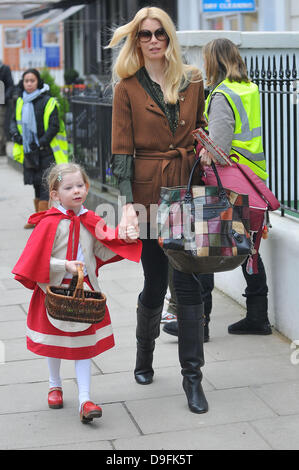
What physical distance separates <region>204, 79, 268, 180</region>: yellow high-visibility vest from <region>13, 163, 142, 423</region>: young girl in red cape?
1.36 meters

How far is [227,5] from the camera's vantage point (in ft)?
35.7

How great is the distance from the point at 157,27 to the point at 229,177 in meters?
0.95

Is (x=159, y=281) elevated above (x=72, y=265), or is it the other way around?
(x=72, y=265)

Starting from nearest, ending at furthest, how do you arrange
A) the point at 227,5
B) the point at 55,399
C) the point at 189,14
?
the point at 55,399 < the point at 227,5 < the point at 189,14

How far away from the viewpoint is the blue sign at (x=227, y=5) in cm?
1070

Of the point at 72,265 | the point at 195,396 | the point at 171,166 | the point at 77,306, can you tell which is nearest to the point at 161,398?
the point at 195,396

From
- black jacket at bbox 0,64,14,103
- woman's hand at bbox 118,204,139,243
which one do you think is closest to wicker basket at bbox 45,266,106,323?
woman's hand at bbox 118,204,139,243

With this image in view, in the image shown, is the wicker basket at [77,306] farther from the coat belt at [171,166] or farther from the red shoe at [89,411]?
the coat belt at [171,166]

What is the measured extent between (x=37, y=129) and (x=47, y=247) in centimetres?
545

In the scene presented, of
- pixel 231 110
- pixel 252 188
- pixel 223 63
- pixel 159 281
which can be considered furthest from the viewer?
pixel 223 63

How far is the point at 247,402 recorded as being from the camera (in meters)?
4.30

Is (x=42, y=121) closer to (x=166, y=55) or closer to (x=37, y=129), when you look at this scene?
(x=37, y=129)

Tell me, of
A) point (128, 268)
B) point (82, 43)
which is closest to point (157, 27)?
point (128, 268)
